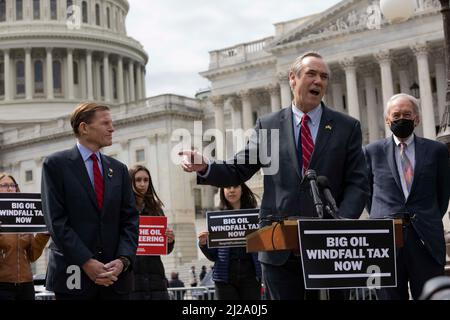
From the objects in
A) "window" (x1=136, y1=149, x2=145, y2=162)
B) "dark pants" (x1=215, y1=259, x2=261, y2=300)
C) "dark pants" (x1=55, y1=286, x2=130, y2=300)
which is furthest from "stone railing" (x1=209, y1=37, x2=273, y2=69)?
"dark pants" (x1=55, y1=286, x2=130, y2=300)

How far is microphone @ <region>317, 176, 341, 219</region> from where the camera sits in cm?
550

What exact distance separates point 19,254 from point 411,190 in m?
4.51

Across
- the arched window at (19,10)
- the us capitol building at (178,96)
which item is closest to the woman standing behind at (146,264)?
the us capitol building at (178,96)

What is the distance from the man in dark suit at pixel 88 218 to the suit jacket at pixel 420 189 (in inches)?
92.8

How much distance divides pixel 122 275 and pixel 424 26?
48.9 metres

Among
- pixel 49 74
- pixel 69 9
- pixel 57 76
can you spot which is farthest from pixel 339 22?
pixel 69 9

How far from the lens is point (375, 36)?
55.5m

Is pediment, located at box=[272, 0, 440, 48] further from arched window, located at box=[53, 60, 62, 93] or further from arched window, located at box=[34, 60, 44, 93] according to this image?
arched window, located at box=[34, 60, 44, 93]

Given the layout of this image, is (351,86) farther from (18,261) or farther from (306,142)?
(306,142)

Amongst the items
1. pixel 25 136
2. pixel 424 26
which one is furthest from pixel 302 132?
pixel 25 136

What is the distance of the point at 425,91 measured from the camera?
5259 cm

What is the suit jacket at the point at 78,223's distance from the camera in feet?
21.7

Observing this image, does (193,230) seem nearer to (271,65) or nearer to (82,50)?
(271,65)
